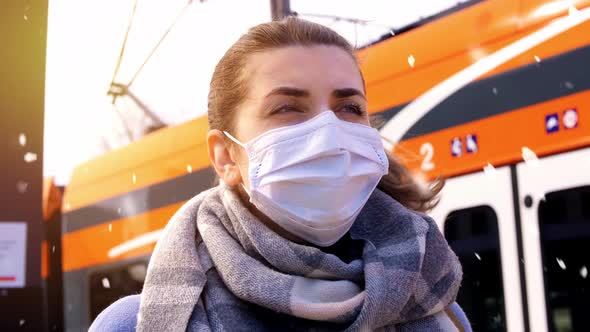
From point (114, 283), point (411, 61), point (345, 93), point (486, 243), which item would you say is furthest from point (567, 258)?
point (114, 283)

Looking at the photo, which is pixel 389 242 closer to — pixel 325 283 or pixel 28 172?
pixel 325 283

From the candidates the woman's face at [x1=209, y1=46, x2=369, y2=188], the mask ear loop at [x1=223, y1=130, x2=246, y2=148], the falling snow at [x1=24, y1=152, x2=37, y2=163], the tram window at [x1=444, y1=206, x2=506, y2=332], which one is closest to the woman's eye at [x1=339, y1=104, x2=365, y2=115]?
the woman's face at [x1=209, y1=46, x2=369, y2=188]

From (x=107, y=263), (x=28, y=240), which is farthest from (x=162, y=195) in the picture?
(x=28, y=240)

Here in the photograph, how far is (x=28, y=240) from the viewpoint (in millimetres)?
2457

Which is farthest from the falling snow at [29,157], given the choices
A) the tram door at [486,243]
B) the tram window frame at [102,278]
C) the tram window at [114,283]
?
the tram window frame at [102,278]

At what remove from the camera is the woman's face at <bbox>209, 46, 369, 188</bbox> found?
5.20ft

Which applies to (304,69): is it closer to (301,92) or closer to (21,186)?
(301,92)

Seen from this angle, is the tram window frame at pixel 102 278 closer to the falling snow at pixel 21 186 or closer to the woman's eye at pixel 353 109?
the falling snow at pixel 21 186

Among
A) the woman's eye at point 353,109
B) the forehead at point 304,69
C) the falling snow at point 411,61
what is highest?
the falling snow at point 411,61

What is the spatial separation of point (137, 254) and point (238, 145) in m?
5.27

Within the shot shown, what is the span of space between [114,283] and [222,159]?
561 centimetres

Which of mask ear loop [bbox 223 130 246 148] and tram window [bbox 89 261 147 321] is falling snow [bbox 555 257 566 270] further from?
tram window [bbox 89 261 147 321]

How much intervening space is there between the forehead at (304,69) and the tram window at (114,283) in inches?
197

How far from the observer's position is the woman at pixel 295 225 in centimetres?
154
